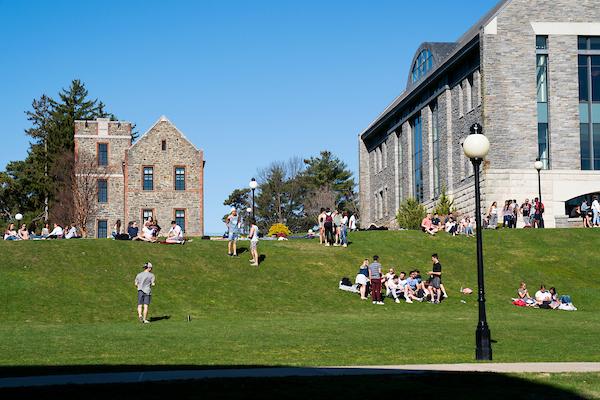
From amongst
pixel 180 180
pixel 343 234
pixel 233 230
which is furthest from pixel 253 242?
pixel 180 180

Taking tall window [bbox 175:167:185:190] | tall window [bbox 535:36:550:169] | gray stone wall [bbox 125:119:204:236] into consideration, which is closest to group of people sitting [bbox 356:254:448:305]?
tall window [bbox 535:36:550:169]

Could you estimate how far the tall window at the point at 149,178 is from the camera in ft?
228

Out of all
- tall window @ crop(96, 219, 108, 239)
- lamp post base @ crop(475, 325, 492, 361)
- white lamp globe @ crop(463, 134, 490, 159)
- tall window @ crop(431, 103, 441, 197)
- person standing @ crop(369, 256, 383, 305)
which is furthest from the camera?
tall window @ crop(96, 219, 108, 239)

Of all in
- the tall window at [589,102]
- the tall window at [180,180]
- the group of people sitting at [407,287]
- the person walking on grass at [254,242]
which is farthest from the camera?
the tall window at [180,180]

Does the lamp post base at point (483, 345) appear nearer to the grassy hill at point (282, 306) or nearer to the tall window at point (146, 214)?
the grassy hill at point (282, 306)

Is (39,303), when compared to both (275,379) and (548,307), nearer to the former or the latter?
(548,307)

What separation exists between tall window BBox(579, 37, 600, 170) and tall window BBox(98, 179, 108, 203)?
3754 cm

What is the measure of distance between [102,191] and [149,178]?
18.1 ft

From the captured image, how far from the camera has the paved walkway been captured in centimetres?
1243

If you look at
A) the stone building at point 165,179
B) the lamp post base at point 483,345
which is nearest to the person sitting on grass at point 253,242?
the lamp post base at point 483,345

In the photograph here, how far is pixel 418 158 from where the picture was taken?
6431 centimetres

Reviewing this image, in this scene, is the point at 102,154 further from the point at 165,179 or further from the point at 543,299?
the point at 543,299

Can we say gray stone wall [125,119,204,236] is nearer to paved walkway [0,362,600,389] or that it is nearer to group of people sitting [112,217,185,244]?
group of people sitting [112,217,185,244]

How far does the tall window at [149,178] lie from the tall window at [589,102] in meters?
32.1
